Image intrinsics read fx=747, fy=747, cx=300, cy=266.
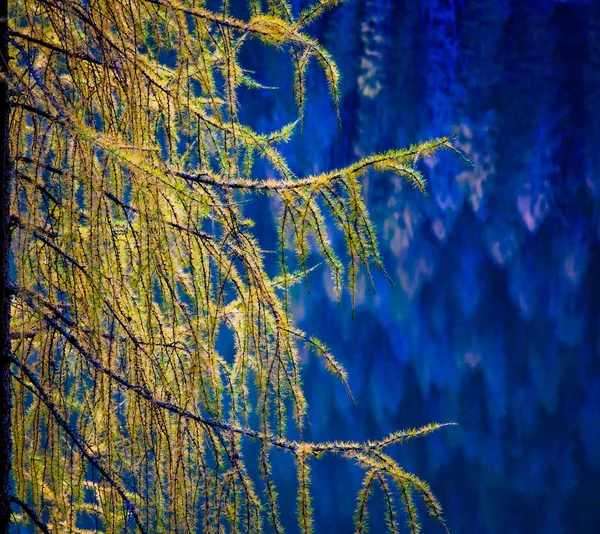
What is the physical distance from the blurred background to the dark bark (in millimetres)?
4644

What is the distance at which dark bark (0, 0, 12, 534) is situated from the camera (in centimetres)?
94

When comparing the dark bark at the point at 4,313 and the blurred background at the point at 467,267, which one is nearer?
the dark bark at the point at 4,313

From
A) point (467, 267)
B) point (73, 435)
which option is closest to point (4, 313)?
point (73, 435)

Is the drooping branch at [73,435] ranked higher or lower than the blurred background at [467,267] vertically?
lower

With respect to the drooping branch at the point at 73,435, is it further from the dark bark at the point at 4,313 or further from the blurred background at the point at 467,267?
the blurred background at the point at 467,267

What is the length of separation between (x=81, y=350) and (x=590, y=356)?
539 centimetres

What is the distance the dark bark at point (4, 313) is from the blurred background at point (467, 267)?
15.2 ft

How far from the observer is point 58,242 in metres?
1.12

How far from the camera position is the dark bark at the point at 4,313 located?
3.07 feet

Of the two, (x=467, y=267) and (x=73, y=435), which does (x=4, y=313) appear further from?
(x=467, y=267)

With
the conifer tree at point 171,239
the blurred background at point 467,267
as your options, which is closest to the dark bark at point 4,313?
the conifer tree at point 171,239

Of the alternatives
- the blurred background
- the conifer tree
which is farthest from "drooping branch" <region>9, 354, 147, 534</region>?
the blurred background

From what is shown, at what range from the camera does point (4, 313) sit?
3.15 ft

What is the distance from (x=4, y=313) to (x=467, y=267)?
5.17 m
